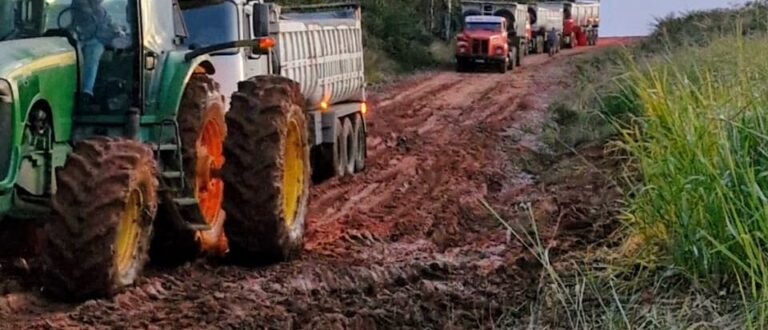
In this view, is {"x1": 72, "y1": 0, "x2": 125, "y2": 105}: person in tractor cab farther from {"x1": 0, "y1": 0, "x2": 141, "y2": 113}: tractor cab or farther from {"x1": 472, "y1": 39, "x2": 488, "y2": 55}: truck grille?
{"x1": 472, "y1": 39, "x2": 488, "y2": 55}: truck grille

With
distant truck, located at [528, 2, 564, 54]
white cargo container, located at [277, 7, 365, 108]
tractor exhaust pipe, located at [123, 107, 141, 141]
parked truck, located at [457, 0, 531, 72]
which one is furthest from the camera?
distant truck, located at [528, 2, 564, 54]

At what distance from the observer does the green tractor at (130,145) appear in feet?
22.7

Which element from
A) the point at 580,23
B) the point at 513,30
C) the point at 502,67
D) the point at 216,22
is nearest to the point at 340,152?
the point at 216,22

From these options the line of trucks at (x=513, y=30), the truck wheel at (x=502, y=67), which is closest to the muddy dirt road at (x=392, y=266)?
the truck wheel at (x=502, y=67)

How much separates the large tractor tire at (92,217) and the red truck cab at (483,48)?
32651 millimetres

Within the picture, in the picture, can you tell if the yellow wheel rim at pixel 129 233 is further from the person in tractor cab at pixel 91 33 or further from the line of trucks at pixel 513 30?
the line of trucks at pixel 513 30

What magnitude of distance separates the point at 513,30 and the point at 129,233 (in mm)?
37738

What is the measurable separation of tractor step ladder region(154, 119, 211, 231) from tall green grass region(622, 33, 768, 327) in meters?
2.83

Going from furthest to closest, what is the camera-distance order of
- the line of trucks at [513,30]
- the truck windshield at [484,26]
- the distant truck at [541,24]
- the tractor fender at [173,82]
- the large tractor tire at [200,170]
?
the distant truck at [541,24], the truck windshield at [484,26], the line of trucks at [513,30], the large tractor tire at [200,170], the tractor fender at [173,82]

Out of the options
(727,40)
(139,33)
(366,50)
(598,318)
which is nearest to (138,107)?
(139,33)

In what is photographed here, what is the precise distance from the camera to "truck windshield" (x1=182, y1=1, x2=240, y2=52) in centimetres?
1090

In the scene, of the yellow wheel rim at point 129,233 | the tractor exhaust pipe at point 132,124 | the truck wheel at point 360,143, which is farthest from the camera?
the truck wheel at point 360,143

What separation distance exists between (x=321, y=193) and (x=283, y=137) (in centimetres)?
473

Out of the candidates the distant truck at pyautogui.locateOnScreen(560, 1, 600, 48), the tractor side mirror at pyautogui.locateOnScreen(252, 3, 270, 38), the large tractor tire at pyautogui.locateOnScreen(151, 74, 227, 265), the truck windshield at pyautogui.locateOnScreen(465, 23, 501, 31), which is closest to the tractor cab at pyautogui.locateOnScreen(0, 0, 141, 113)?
the large tractor tire at pyautogui.locateOnScreen(151, 74, 227, 265)
